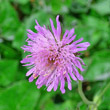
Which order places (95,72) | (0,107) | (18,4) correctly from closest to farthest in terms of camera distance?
(0,107), (95,72), (18,4)

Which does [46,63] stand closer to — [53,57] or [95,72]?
[53,57]

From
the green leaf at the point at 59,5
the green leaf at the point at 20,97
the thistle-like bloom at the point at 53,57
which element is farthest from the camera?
the green leaf at the point at 59,5

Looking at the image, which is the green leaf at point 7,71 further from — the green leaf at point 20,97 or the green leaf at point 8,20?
the green leaf at point 8,20

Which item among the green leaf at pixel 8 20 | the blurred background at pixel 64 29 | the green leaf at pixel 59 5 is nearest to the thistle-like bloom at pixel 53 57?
the blurred background at pixel 64 29

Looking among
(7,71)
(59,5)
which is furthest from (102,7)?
(7,71)

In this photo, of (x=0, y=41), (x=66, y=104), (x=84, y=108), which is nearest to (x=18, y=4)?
(x=0, y=41)

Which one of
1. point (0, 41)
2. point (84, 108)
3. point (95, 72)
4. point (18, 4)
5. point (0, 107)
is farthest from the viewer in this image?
point (18, 4)
